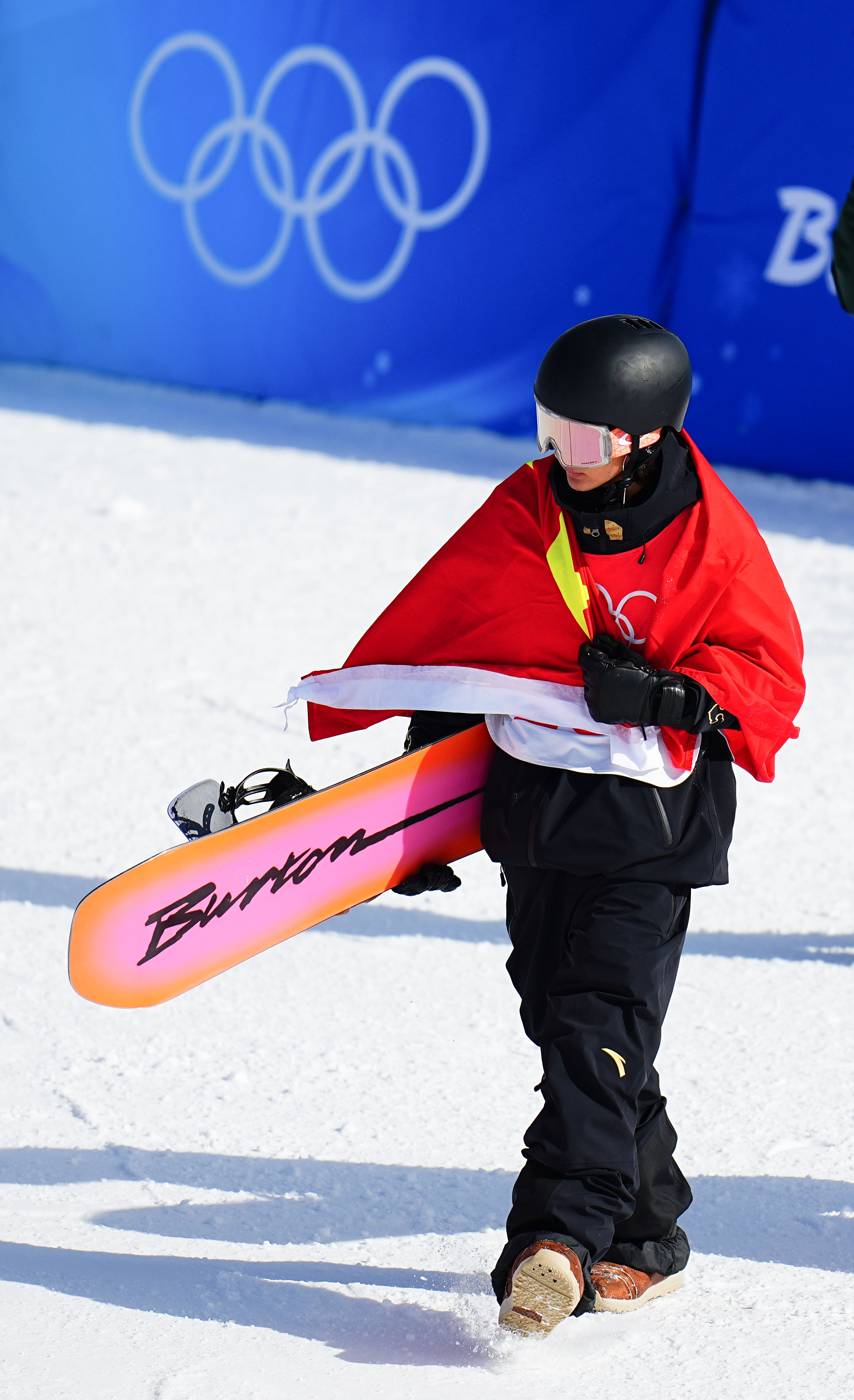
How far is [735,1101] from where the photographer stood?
3.03 metres

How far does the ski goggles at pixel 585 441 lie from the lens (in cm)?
216

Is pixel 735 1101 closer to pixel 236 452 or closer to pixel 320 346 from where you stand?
pixel 236 452

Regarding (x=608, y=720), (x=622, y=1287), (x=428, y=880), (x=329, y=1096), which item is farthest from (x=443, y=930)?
(x=608, y=720)

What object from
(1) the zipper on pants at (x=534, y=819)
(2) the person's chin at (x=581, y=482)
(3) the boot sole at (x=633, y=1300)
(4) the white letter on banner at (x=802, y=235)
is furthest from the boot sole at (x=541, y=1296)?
(4) the white letter on banner at (x=802, y=235)

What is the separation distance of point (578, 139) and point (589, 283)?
0.76m

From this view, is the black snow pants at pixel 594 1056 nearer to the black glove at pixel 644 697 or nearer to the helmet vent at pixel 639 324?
the black glove at pixel 644 697

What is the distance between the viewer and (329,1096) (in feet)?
9.80

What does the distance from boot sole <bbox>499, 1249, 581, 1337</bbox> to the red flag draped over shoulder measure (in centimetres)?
75

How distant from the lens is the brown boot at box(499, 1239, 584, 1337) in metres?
2.06

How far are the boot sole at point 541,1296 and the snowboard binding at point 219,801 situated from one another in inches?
32.5

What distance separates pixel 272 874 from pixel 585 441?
874mm

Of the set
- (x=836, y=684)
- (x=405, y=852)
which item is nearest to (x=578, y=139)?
(x=836, y=684)

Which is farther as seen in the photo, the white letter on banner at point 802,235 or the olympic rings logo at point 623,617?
the white letter on banner at point 802,235

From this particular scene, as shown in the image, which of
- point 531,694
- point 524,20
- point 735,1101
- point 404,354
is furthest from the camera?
point 404,354
